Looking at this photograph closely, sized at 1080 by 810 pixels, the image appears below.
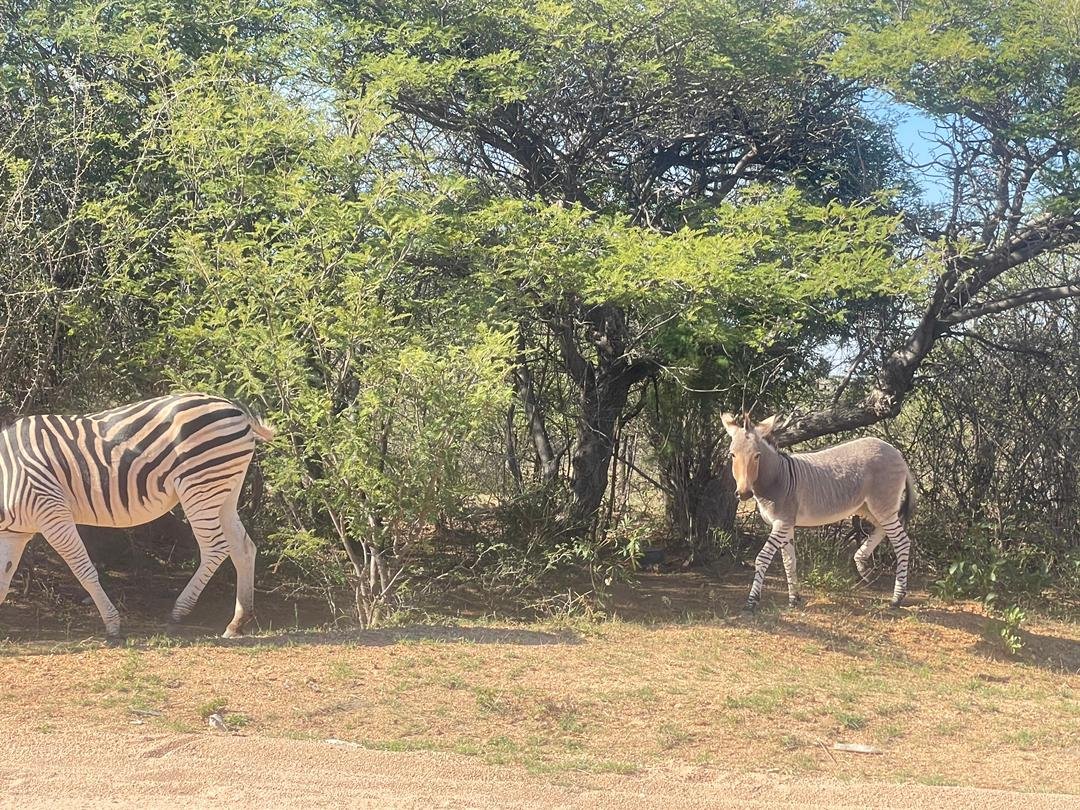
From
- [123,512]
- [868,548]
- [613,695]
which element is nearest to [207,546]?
[123,512]

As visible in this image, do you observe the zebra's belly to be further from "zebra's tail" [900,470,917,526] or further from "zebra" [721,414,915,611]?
"zebra's tail" [900,470,917,526]

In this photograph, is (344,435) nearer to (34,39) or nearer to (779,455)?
(779,455)

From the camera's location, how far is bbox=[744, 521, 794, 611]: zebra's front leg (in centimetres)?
1033

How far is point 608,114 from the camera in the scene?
41.7ft

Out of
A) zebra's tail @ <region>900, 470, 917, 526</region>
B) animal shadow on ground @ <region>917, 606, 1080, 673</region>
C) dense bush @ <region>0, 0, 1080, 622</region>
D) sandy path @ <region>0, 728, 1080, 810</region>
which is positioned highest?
dense bush @ <region>0, 0, 1080, 622</region>

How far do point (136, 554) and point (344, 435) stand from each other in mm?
4159

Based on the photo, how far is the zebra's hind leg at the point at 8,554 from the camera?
8336 millimetres

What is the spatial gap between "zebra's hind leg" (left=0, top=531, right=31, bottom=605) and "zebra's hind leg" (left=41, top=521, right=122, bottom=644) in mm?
211

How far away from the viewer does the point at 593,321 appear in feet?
41.7

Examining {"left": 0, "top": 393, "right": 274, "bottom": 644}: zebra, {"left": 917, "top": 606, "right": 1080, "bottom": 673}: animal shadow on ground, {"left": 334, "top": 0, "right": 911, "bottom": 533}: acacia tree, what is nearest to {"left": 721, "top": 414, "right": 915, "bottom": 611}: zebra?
{"left": 917, "top": 606, "right": 1080, "bottom": 673}: animal shadow on ground

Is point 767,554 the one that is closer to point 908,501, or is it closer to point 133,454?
point 908,501

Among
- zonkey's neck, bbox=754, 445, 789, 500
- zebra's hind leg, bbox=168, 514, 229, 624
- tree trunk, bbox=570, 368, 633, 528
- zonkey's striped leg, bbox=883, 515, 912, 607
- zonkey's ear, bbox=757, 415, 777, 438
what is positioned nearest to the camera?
zebra's hind leg, bbox=168, 514, 229, 624

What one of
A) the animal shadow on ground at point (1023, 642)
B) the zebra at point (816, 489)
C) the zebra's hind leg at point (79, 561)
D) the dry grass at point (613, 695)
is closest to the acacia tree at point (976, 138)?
the zebra at point (816, 489)

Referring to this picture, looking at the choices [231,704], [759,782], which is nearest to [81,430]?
[231,704]
